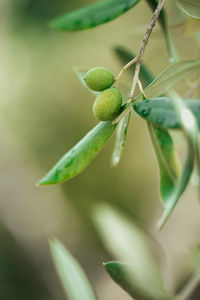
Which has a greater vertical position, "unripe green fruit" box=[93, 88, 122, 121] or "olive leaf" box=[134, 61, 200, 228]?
"unripe green fruit" box=[93, 88, 122, 121]

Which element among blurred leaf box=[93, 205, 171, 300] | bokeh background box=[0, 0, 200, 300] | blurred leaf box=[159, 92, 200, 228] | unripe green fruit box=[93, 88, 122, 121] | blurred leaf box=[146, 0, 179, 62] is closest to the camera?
blurred leaf box=[159, 92, 200, 228]

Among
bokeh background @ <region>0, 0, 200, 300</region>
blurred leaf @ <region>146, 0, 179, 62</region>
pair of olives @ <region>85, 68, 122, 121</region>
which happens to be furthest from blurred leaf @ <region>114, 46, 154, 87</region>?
bokeh background @ <region>0, 0, 200, 300</region>

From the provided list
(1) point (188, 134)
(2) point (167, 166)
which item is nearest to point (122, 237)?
(2) point (167, 166)

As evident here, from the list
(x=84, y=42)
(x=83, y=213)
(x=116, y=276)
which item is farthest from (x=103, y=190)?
(x=116, y=276)

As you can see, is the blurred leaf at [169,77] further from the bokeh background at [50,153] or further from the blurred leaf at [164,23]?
the bokeh background at [50,153]

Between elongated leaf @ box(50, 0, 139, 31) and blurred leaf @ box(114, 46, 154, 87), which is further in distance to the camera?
blurred leaf @ box(114, 46, 154, 87)

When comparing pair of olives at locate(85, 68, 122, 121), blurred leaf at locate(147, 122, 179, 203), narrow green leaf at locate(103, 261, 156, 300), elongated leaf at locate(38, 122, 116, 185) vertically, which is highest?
pair of olives at locate(85, 68, 122, 121)

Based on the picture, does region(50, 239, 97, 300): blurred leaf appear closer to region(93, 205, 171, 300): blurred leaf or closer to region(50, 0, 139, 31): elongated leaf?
region(93, 205, 171, 300): blurred leaf

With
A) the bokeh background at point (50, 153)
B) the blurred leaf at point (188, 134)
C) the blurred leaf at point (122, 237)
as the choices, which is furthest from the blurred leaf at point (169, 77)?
the bokeh background at point (50, 153)

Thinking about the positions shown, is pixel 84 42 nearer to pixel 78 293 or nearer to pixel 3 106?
pixel 3 106

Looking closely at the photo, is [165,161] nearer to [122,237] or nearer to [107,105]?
[107,105]
